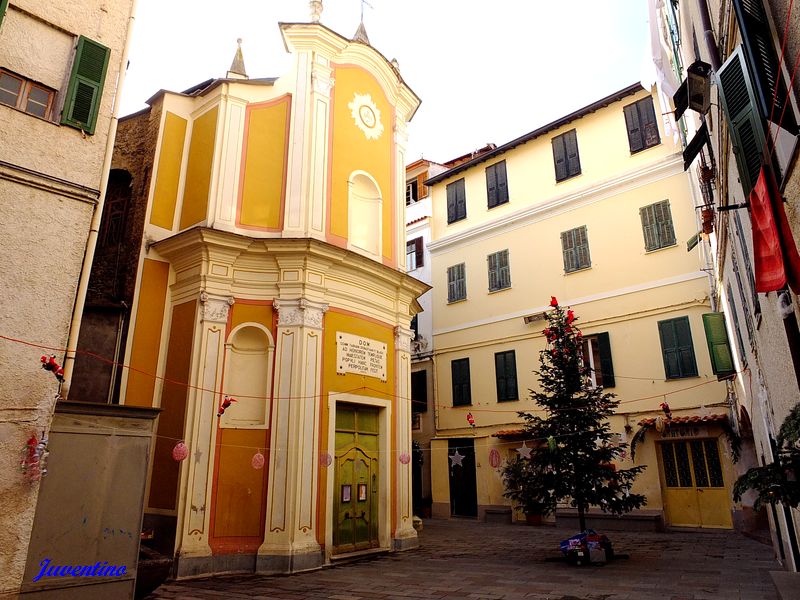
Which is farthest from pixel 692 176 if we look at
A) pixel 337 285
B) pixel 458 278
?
pixel 337 285

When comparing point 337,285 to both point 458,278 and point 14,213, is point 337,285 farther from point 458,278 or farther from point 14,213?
point 458,278

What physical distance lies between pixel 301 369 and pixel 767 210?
30.1ft

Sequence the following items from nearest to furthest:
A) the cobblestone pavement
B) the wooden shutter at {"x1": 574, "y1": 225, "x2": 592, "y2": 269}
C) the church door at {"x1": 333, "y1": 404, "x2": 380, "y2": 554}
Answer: the cobblestone pavement → the church door at {"x1": 333, "y1": 404, "x2": 380, "y2": 554} → the wooden shutter at {"x1": 574, "y1": 225, "x2": 592, "y2": 269}

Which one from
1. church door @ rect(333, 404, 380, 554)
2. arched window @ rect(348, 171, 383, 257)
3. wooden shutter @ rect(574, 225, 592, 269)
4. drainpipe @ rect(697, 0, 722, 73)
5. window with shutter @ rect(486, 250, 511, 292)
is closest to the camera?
drainpipe @ rect(697, 0, 722, 73)

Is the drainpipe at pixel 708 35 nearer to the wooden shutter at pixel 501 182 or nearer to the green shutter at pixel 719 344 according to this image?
the green shutter at pixel 719 344

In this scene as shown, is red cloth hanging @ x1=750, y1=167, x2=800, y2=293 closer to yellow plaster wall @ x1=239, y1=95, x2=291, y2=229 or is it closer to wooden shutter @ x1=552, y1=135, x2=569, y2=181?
yellow plaster wall @ x1=239, y1=95, x2=291, y2=229

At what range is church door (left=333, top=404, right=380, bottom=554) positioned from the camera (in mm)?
11758

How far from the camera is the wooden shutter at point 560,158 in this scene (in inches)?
762

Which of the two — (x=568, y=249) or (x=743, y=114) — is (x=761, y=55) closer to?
(x=743, y=114)

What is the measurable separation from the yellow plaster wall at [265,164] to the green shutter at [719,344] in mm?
10132

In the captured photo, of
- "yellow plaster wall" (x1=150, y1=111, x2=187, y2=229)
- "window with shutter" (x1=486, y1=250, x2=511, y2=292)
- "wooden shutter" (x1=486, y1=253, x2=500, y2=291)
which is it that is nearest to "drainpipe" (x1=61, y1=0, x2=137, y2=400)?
"yellow plaster wall" (x1=150, y1=111, x2=187, y2=229)

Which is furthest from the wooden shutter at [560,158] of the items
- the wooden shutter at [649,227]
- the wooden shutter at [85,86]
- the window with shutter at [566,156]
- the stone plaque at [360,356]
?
the wooden shutter at [85,86]

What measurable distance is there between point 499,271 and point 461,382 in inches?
167

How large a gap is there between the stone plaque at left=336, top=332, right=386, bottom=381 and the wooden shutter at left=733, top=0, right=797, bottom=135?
382 inches
